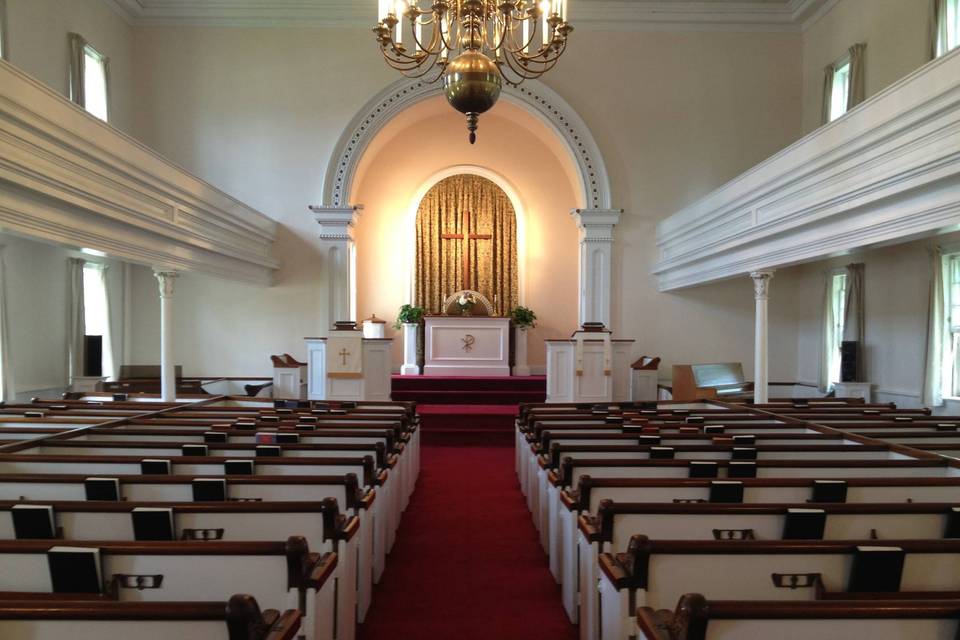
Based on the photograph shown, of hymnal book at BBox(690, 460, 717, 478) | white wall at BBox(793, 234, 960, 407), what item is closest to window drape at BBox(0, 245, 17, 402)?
hymnal book at BBox(690, 460, 717, 478)

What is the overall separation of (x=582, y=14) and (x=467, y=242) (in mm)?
4932

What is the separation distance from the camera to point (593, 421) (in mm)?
5902

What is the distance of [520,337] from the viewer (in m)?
12.3

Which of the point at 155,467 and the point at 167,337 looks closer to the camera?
the point at 155,467

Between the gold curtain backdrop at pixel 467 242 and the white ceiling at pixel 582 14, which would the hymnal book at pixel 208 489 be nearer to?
the gold curtain backdrop at pixel 467 242

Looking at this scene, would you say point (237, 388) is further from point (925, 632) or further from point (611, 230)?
point (925, 632)

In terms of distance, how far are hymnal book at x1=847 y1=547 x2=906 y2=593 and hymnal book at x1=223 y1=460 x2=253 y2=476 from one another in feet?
9.35

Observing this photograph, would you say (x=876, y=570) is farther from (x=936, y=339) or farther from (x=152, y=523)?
(x=936, y=339)

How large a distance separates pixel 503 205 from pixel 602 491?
434 inches

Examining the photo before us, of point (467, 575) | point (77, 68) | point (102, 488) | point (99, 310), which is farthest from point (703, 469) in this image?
point (77, 68)

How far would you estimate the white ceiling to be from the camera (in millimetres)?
11812

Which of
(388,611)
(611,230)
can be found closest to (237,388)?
(611,230)

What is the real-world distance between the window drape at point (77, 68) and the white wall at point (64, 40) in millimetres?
68

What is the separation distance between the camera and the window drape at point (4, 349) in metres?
8.41
